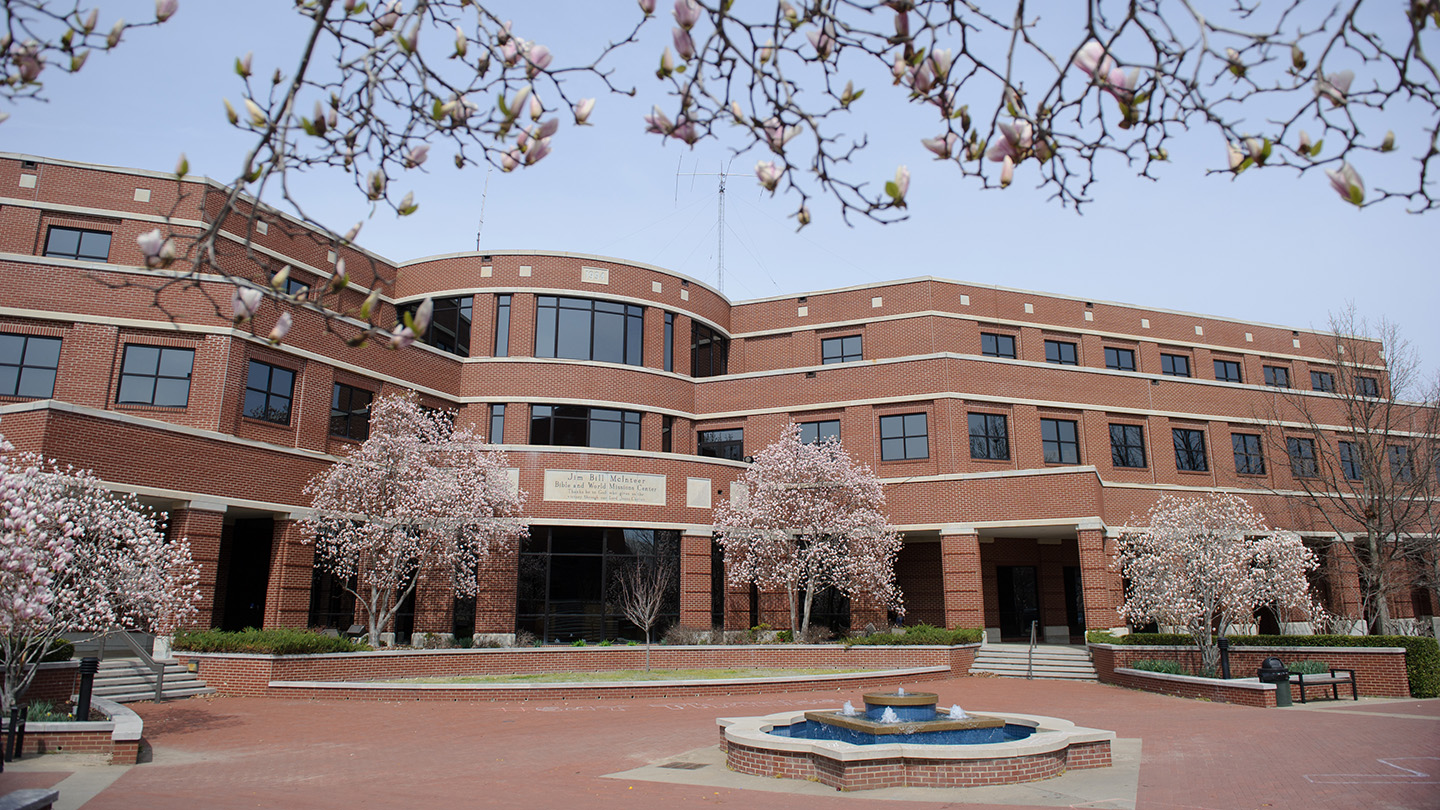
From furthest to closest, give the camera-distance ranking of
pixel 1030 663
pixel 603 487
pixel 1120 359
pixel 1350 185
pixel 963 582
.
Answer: pixel 1120 359
pixel 603 487
pixel 963 582
pixel 1030 663
pixel 1350 185

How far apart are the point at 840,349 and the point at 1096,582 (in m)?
12.8

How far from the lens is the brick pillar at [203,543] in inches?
809

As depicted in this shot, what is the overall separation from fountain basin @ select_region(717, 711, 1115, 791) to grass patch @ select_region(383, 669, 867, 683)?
32.8 ft

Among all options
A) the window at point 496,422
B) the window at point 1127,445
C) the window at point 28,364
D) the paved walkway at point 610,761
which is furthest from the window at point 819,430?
the window at point 28,364

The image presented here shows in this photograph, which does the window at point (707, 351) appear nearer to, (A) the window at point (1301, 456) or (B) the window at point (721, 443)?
(B) the window at point (721, 443)

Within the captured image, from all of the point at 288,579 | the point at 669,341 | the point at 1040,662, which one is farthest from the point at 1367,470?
the point at 288,579

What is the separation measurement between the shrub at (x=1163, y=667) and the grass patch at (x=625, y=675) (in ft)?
22.8

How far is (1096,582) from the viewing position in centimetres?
2684

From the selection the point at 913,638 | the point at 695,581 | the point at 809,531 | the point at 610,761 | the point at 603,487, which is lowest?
the point at 610,761

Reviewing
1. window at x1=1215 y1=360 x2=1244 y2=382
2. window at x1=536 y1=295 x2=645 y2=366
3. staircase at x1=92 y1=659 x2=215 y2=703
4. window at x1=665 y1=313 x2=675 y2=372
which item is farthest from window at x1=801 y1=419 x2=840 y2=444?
staircase at x1=92 y1=659 x2=215 y2=703

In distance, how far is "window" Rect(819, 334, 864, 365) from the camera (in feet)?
115

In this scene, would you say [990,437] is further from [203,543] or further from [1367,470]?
[203,543]

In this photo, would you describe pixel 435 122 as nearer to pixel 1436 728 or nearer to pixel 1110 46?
pixel 1110 46

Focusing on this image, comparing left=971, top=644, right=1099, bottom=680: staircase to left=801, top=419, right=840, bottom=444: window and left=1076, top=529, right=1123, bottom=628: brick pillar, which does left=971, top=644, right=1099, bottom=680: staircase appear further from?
left=801, top=419, right=840, bottom=444: window
